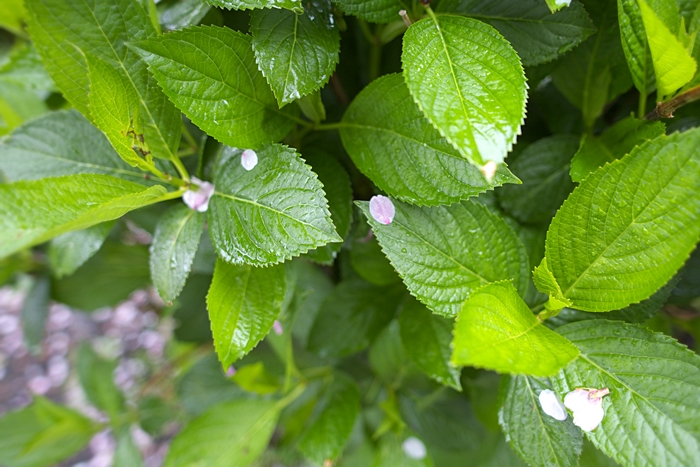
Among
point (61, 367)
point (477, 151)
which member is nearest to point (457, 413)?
point (477, 151)

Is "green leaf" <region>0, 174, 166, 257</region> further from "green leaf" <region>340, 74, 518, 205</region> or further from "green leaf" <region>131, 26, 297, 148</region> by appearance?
"green leaf" <region>340, 74, 518, 205</region>

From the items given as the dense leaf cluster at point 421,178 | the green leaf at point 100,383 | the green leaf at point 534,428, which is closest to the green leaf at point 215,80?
the dense leaf cluster at point 421,178

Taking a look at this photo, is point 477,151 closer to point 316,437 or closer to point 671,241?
point 671,241

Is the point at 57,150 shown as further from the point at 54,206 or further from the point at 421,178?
the point at 421,178

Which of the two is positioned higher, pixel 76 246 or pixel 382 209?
pixel 382 209

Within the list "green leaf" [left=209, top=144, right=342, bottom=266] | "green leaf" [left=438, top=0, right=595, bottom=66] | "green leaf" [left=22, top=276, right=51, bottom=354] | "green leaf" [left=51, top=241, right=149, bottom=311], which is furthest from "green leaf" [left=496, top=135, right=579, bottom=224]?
"green leaf" [left=22, top=276, right=51, bottom=354]

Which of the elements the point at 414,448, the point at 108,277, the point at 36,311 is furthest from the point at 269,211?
the point at 36,311
